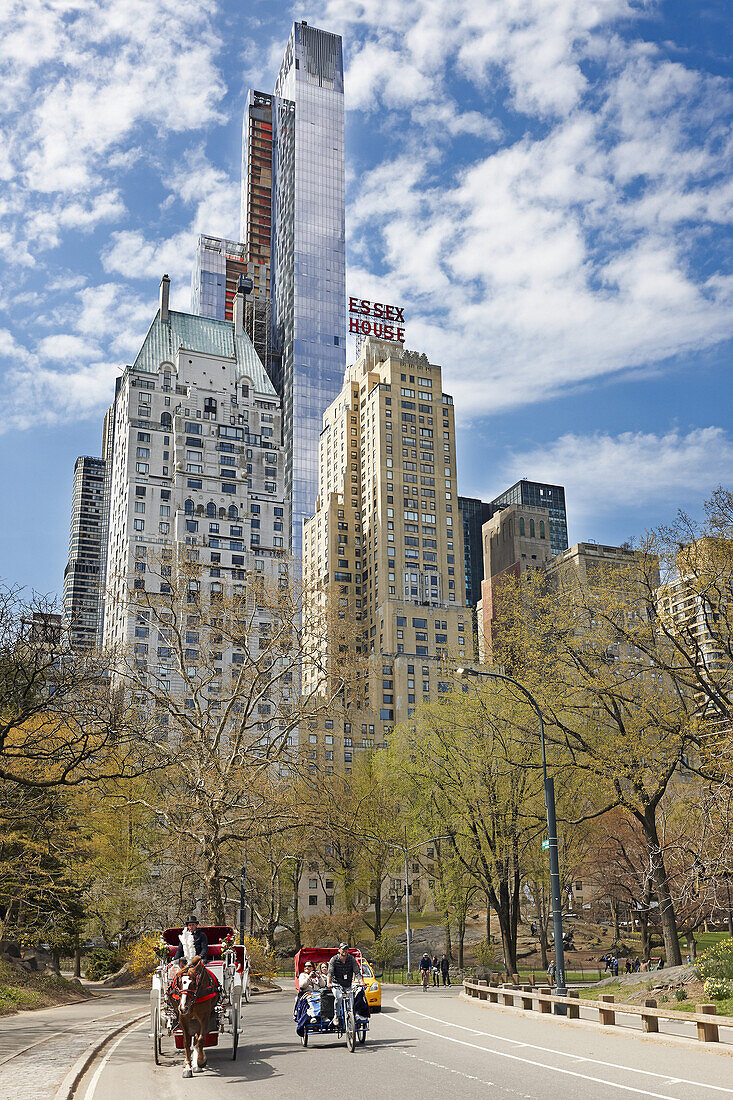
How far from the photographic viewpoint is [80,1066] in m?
14.7

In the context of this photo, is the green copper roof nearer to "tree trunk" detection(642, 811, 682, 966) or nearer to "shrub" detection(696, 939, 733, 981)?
"tree trunk" detection(642, 811, 682, 966)

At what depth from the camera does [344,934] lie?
6072cm

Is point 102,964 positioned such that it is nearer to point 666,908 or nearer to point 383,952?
point 383,952

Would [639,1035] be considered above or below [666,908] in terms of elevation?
below

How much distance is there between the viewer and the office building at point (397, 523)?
508 ft

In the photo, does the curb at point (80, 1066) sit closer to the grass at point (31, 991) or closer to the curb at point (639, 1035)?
the grass at point (31, 991)

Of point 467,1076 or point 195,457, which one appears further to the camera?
point 195,457

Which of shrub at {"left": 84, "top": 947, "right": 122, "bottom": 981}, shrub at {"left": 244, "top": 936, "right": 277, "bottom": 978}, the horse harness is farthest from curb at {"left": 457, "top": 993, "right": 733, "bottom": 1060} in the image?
shrub at {"left": 84, "top": 947, "right": 122, "bottom": 981}

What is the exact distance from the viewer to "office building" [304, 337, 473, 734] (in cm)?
15488

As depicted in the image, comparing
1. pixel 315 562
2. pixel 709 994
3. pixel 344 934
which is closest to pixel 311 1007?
pixel 709 994

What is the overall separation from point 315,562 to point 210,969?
16550cm

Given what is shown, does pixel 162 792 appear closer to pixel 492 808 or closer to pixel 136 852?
pixel 136 852

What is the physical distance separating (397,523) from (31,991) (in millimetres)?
137015

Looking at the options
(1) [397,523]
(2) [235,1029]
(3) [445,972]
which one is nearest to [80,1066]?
(2) [235,1029]
